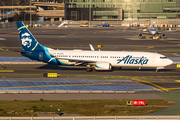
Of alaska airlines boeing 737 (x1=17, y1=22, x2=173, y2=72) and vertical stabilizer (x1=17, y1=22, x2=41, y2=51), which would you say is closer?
alaska airlines boeing 737 (x1=17, y1=22, x2=173, y2=72)

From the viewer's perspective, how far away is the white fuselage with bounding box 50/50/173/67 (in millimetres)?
56625

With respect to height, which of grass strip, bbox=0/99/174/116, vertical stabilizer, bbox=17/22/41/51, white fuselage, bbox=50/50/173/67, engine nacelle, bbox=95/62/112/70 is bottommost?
grass strip, bbox=0/99/174/116

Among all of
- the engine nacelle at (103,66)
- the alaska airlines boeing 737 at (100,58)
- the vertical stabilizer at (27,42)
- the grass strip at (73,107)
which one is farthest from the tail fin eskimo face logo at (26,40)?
the grass strip at (73,107)

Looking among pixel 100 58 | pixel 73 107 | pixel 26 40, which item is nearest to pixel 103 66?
pixel 100 58

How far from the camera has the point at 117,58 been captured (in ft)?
187

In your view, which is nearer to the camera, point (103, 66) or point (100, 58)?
point (103, 66)

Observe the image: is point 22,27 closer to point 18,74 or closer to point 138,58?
point 18,74

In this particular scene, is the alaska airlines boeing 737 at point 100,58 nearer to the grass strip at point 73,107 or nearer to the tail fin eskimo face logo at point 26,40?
the tail fin eskimo face logo at point 26,40

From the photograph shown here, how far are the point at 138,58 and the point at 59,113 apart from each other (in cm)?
2856

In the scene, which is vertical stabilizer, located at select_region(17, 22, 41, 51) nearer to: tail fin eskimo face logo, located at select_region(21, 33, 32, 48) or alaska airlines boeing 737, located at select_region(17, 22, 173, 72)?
tail fin eskimo face logo, located at select_region(21, 33, 32, 48)

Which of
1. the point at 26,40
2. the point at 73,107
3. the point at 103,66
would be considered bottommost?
the point at 73,107

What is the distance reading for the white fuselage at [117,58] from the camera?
56.6m

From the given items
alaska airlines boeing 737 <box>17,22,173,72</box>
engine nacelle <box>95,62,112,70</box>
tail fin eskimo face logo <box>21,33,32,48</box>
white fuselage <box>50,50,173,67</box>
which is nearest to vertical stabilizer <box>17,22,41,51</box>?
tail fin eskimo face logo <box>21,33,32,48</box>

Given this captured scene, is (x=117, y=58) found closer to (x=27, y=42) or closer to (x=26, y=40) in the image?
(x=27, y=42)
